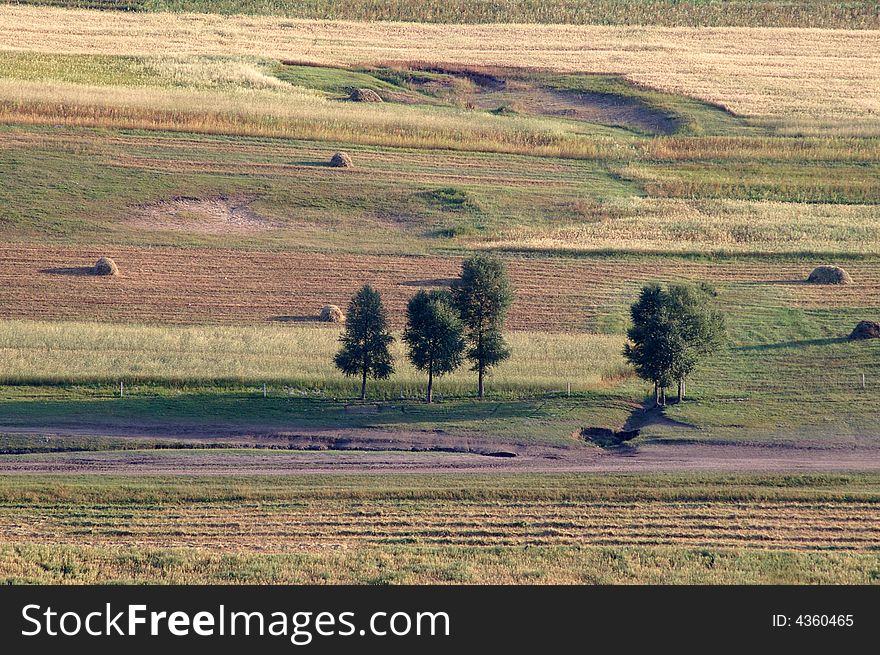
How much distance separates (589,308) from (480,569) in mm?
31038

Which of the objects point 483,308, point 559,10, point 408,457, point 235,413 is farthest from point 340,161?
point 559,10

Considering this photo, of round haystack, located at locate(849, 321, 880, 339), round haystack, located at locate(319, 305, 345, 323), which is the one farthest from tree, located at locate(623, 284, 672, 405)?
round haystack, located at locate(319, 305, 345, 323)

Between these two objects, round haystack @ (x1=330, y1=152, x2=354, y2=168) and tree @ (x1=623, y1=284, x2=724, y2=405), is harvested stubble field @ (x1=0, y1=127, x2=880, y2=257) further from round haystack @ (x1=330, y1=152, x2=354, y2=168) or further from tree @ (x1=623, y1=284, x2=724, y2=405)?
tree @ (x1=623, y1=284, x2=724, y2=405)

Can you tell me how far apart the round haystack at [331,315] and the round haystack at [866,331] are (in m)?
23.5

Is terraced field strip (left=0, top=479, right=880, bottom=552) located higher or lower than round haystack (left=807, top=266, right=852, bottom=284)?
lower

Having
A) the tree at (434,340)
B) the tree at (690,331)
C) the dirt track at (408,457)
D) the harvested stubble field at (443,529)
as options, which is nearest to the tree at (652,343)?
the tree at (690,331)

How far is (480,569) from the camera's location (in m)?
31.7

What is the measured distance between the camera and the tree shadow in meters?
63.6

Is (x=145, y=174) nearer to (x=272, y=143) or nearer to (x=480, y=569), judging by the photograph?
(x=272, y=143)

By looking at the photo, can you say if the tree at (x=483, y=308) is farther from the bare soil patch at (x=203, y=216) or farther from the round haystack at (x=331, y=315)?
the bare soil patch at (x=203, y=216)

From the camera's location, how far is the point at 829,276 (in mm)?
65625

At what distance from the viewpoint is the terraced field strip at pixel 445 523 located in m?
34.3

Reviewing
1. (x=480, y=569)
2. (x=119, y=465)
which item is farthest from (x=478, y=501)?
(x=119, y=465)

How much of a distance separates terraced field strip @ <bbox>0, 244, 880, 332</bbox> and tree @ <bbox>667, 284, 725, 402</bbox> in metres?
7.50
